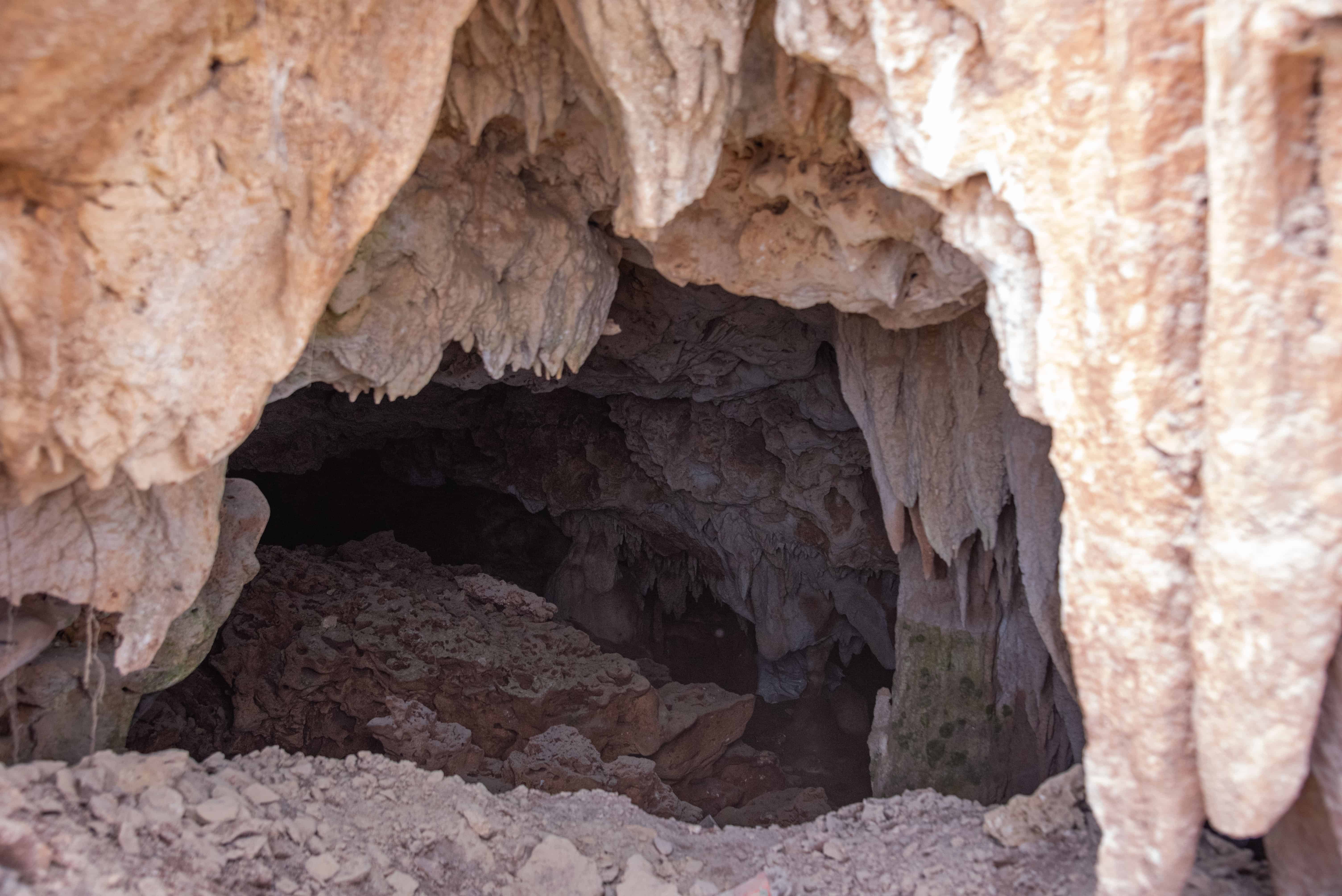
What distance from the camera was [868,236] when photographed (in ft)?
11.0

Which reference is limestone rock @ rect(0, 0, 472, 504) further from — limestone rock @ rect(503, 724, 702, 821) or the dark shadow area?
the dark shadow area

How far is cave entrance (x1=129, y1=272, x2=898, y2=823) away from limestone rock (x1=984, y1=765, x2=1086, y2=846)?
297cm

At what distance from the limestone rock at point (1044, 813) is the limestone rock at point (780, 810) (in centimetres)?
299

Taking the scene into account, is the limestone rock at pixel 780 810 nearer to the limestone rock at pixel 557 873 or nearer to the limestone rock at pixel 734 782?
the limestone rock at pixel 734 782

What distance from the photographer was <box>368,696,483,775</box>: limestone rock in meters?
5.57

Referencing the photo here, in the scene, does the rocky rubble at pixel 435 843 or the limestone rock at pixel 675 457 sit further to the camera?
the limestone rock at pixel 675 457

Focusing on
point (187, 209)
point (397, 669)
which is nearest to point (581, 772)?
point (397, 669)

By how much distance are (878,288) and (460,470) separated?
6740 mm

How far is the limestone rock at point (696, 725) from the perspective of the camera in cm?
649

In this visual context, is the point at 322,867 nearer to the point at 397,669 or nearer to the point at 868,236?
the point at 868,236

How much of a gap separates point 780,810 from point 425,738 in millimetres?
2785

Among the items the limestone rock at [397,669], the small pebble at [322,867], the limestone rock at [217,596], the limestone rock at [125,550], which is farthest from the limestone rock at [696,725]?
the limestone rock at [125,550]

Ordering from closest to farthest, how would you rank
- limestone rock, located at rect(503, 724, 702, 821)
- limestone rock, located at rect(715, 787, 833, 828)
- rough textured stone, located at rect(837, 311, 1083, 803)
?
rough textured stone, located at rect(837, 311, 1083, 803) < limestone rock, located at rect(503, 724, 702, 821) < limestone rock, located at rect(715, 787, 833, 828)

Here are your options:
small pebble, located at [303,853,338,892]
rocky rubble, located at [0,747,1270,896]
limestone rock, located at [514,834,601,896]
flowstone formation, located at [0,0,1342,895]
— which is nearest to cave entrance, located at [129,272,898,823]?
rocky rubble, located at [0,747,1270,896]
